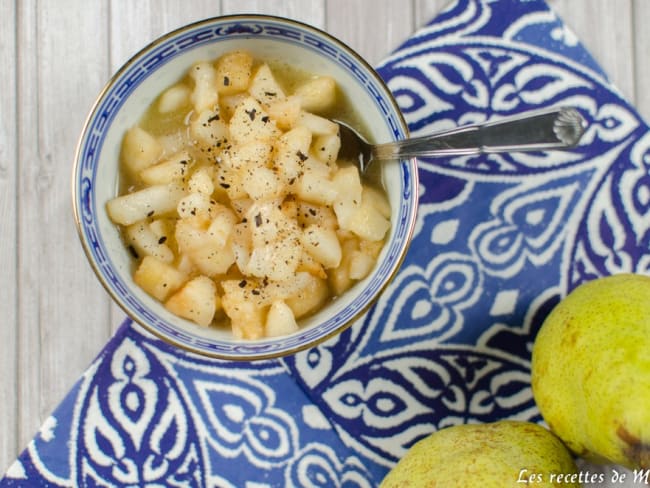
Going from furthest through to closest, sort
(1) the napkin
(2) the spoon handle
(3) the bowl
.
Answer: (1) the napkin, (3) the bowl, (2) the spoon handle

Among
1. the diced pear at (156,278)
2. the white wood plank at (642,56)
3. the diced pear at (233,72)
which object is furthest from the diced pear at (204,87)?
the white wood plank at (642,56)

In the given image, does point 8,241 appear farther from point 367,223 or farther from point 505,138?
point 505,138

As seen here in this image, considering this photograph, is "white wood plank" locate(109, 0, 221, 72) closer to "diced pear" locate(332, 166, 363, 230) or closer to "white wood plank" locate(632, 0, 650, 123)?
"diced pear" locate(332, 166, 363, 230)

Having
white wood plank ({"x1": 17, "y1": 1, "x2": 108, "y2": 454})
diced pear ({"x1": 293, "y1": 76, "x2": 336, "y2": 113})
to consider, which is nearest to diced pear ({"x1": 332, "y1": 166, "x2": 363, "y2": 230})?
diced pear ({"x1": 293, "y1": 76, "x2": 336, "y2": 113})

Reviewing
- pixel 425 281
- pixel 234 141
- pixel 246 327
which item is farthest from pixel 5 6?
pixel 425 281

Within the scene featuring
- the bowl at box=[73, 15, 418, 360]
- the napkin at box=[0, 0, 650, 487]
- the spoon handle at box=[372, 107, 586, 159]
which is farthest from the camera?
the napkin at box=[0, 0, 650, 487]

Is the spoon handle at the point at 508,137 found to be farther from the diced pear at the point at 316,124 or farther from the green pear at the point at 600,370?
the green pear at the point at 600,370

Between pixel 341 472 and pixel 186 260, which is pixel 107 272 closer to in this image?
pixel 186 260
